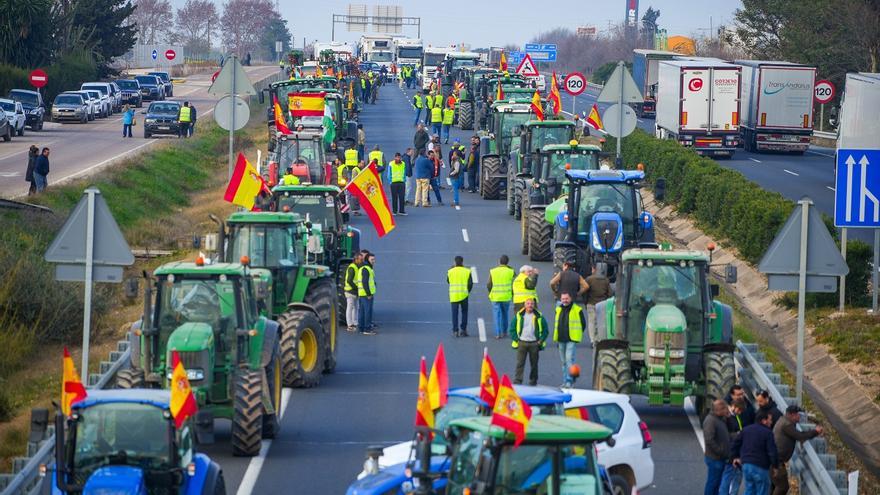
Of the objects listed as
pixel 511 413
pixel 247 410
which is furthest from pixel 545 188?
pixel 511 413

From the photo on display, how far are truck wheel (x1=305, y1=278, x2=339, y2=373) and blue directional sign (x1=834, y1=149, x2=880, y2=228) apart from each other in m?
7.65

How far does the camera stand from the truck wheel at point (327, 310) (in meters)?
22.9

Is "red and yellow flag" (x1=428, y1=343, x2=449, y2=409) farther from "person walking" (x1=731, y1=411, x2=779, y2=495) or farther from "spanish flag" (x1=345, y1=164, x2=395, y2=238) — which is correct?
"spanish flag" (x1=345, y1=164, x2=395, y2=238)

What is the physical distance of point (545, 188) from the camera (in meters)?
33.8

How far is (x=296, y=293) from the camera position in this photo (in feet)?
75.3

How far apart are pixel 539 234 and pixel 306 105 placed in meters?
18.1

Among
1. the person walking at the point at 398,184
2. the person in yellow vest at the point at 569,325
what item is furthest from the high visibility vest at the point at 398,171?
the person in yellow vest at the point at 569,325

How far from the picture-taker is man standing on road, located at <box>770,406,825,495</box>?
16.2m

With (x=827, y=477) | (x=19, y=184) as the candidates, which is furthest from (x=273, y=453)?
(x=19, y=184)

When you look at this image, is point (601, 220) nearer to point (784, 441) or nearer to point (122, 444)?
point (784, 441)

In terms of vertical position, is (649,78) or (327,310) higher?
(649,78)

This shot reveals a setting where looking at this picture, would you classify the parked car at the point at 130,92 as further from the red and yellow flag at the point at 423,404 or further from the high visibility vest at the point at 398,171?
the red and yellow flag at the point at 423,404

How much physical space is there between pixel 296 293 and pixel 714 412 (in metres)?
8.24

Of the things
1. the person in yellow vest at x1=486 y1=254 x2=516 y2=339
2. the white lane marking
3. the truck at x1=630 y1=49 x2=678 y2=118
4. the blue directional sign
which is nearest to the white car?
the truck at x1=630 y1=49 x2=678 y2=118
